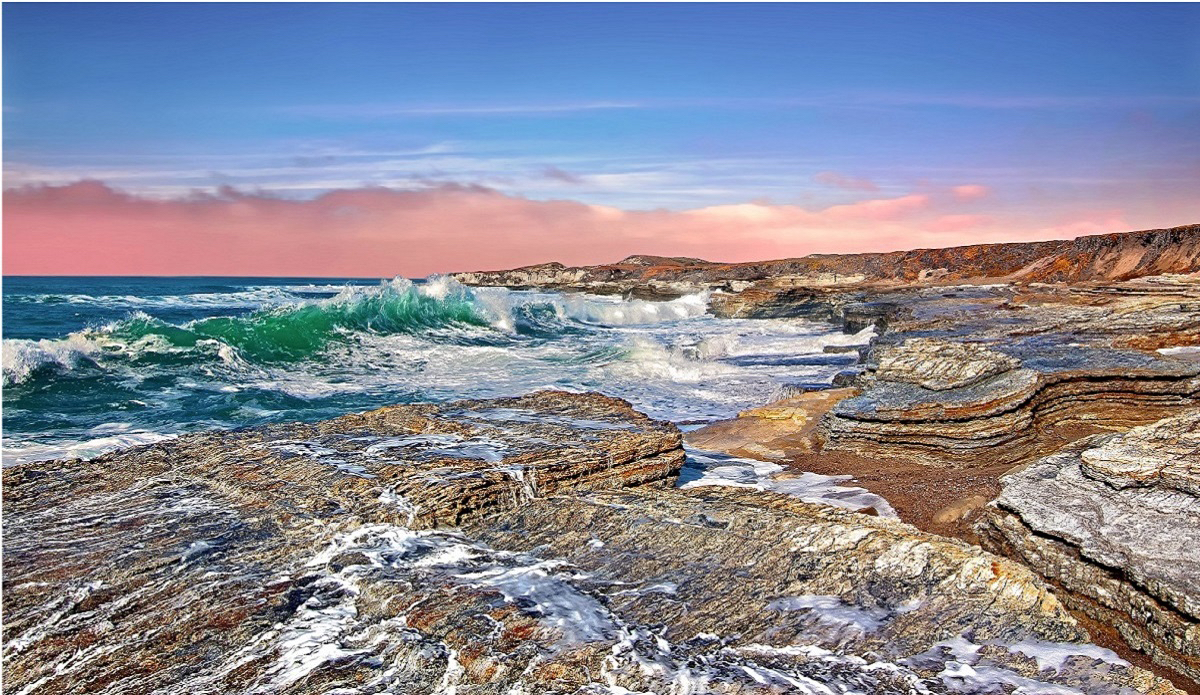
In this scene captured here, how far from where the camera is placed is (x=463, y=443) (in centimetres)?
563

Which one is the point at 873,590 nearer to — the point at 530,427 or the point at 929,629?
the point at 929,629

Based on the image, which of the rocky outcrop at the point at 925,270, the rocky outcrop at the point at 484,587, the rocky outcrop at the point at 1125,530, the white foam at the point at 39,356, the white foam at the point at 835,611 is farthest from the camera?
the rocky outcrop at the point at 925,270

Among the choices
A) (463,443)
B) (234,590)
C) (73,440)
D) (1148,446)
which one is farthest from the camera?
(73,440)

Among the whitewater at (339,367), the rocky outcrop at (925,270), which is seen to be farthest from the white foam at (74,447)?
the rocky outcrop at (925,270)

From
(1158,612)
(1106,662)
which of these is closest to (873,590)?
(1106,662)

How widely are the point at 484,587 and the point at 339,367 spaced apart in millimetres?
14094

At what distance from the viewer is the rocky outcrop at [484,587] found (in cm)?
312

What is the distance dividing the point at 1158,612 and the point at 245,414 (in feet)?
38.7

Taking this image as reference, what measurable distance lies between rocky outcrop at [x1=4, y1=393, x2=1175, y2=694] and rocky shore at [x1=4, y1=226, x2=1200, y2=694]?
0.05 ft

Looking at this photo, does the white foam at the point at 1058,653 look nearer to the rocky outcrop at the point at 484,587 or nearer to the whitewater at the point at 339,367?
the rocky outcrop at the point at 484,587

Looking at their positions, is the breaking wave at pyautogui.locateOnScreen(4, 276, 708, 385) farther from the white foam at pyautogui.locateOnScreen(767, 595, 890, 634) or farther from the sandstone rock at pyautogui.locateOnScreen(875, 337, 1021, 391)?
the white foam at pyautogui.locateOnScreen(767, 595, 890, 634)

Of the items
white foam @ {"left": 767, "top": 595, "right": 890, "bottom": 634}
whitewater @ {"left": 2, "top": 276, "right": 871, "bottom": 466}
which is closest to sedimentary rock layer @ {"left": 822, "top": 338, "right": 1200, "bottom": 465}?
whitewater @ {"left": 2, "top": 276, "right": 871, "bottom": 466}

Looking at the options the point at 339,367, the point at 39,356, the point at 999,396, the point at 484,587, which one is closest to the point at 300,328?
the point at 339,367

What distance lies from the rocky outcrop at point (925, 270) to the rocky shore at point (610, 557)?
26008mm
